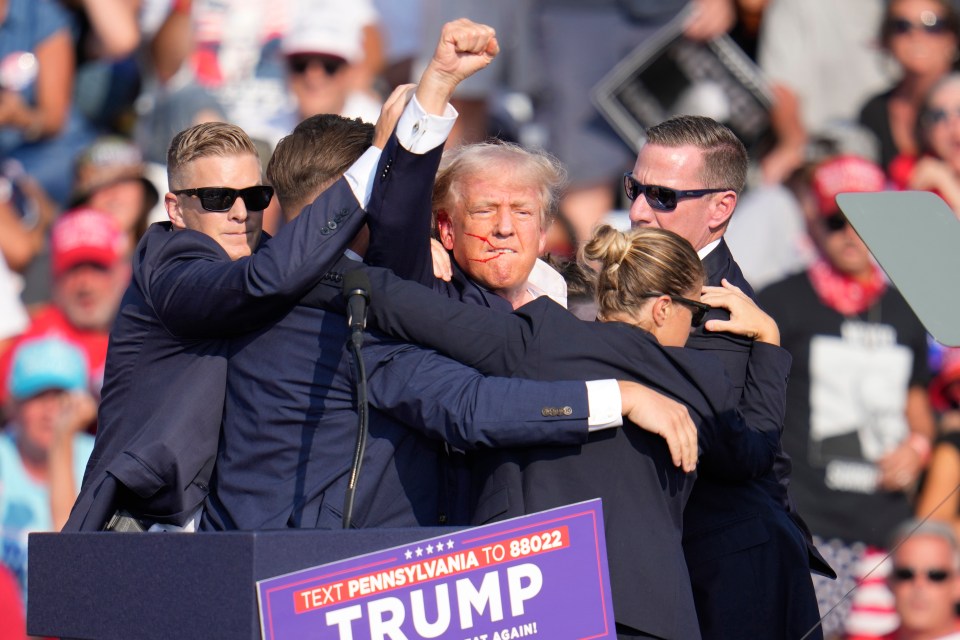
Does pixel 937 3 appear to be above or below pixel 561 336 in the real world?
above

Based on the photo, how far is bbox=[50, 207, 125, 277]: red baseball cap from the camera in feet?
22.6

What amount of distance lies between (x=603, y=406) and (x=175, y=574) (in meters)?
0.92

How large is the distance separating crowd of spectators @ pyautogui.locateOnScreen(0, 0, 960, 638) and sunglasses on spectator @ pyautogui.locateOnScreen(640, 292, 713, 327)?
325cm

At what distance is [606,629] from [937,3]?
5.09 m

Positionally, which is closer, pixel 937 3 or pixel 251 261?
pixel 251 261

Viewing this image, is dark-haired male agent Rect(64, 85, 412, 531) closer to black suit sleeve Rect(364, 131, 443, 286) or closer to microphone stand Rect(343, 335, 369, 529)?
black suit sleeve Rect(364, 131, 443, 286)

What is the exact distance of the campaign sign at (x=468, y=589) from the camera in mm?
2584

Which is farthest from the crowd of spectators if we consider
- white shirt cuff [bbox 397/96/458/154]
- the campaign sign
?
the campaign sign

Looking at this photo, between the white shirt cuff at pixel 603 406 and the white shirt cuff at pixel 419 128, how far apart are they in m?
0.60

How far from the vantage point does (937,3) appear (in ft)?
22.9

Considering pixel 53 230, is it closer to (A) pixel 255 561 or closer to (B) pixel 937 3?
(B) pixel 937 3

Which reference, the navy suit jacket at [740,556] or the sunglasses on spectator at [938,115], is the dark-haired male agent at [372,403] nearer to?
the navy suit jacket at [740,556]

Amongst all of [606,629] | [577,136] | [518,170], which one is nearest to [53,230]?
[577,136]

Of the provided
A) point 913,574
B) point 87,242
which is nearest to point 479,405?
point 913,574
